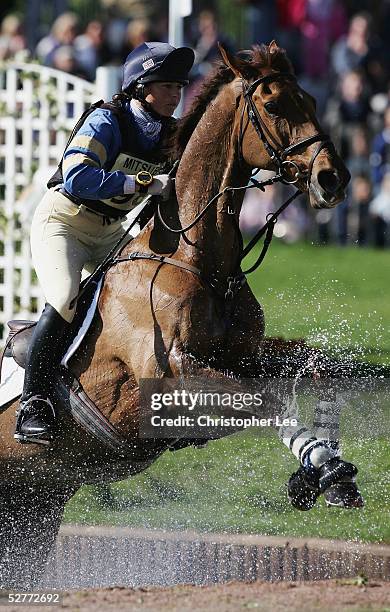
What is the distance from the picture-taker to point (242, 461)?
7.21m

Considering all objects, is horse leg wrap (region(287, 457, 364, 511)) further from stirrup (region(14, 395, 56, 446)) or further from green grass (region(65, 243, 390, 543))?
stirrup (region(14, 395, 56, 446))

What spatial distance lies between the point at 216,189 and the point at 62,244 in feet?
2.72

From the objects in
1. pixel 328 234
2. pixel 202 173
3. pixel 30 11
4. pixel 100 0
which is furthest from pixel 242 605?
pixel 100 0

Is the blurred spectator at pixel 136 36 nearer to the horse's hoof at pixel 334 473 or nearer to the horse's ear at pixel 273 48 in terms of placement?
the horse's ear at pixel 273 48

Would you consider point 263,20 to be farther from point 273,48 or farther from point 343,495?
point 343,495

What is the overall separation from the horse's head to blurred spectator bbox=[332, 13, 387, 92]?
10.0m

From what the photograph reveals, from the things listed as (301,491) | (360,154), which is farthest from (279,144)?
(360,154)

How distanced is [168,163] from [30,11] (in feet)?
40.2

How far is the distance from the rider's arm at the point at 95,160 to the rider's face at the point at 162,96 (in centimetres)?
22

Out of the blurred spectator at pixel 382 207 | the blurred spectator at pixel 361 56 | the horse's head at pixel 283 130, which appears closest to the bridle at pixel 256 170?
the horse's head at pixel 283 130

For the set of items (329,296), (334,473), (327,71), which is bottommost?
(327,71)

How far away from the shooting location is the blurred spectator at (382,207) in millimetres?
14914

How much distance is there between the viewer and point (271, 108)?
584 centimetres

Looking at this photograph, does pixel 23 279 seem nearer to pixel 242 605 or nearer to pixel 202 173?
pixel 202 173
